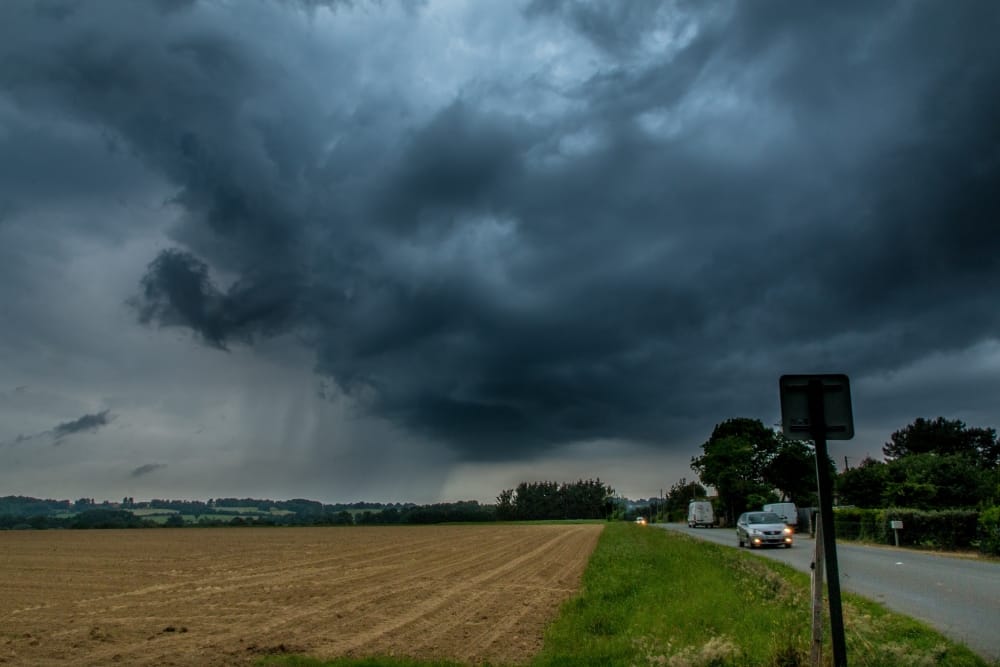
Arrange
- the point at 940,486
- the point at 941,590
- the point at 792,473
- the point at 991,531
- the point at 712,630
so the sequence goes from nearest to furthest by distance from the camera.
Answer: the point at 712,630
the point at 941,590
the point at 991,531
the point at 940,486
the point at 792,473

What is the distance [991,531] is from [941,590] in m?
17.0

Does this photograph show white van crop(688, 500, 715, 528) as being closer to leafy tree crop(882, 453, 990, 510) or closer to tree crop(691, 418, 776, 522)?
tree crop(691, 418, 776, 522)

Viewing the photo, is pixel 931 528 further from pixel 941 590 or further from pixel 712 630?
pixel 712 630

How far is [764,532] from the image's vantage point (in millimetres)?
38812

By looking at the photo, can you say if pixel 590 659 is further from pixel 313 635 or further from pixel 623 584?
pixel 623 584

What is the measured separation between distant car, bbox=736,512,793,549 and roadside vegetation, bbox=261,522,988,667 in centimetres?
1928

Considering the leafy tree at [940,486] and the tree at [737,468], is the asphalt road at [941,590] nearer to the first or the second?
the leafy tree at [940,486]

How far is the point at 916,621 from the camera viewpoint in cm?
1251

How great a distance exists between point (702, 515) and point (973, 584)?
75.5 metres

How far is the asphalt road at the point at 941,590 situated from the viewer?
12078 millimetres

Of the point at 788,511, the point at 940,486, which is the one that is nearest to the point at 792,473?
the point at 788,511

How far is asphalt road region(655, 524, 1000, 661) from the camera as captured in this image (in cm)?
1208

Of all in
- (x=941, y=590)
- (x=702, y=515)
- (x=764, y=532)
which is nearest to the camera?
(x=941, y=590)

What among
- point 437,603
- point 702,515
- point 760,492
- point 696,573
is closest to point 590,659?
point 437,603
